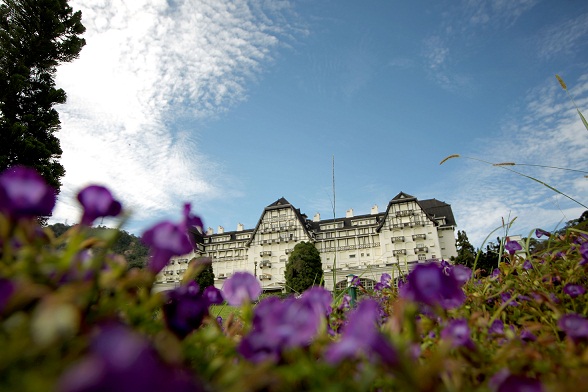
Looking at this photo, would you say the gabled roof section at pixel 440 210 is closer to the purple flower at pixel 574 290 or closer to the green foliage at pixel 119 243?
the green foliage at pixel 119 243

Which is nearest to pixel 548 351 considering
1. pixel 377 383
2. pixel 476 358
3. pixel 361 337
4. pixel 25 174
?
pixel 476 358

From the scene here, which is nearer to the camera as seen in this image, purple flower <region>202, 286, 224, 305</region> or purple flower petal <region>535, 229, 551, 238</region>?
purple flower <region>202, 286, 224, 305</region>

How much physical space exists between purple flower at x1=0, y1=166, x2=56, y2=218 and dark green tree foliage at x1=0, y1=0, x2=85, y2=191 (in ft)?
62.3

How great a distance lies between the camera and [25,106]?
1762 centimetres

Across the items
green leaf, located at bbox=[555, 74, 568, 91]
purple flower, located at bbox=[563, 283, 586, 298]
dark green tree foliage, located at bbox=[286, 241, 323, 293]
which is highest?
dark green tree foliage, located at bbox=[286, 241, 323, 293]

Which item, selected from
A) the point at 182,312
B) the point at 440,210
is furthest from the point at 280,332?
the point at 440,210

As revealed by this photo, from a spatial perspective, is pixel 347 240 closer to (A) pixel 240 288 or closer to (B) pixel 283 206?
(B) pixel 283 206

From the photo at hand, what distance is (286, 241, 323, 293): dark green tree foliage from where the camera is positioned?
1339 inches

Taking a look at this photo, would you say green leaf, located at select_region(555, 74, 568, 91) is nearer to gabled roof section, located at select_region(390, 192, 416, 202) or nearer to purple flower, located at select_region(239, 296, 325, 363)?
purple flower, located at select_region(239, 296, 325, 363)

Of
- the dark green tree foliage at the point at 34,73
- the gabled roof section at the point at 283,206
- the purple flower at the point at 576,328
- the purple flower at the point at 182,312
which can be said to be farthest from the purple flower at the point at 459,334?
the gabled roof section at the point at 283,206

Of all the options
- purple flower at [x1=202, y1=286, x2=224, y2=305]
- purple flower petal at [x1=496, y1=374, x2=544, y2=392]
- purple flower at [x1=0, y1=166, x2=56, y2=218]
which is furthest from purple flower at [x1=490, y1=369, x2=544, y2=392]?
purple flower at [x1=0, y1=166, x2=56, y2=218]

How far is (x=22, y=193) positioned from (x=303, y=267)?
34758 millimetres

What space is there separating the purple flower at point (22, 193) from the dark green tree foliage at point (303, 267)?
33.9m

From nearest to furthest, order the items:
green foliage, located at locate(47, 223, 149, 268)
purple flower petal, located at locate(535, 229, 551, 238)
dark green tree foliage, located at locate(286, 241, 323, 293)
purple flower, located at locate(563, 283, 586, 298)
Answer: green foliage, located at locate(47, 223, 149, 268), purple flower, located at locate(563, 283, 586, 298), purple flower petal, located at locate(535, 229, 551, 238), dark green tree foliage, located at locate(286, 241, 323, 293)
